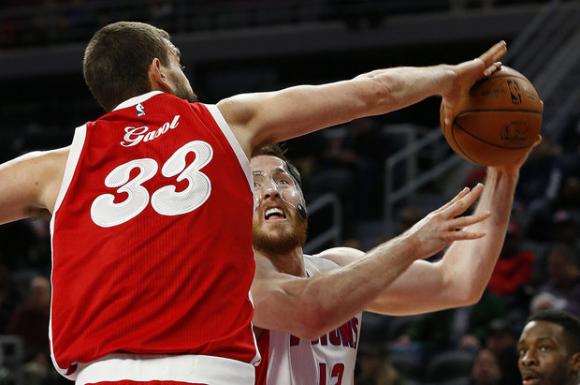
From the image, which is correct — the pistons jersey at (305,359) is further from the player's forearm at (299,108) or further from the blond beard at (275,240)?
the player's forearm at (299,108)

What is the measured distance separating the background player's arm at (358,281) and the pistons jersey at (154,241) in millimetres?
491

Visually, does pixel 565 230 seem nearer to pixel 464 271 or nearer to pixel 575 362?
pixel 575 362

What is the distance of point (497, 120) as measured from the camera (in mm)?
4184

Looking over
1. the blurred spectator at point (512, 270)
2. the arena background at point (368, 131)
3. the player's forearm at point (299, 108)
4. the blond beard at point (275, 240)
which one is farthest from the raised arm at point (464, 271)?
the blurred spectator at point (512, 270)

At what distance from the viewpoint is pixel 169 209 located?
9.93ft

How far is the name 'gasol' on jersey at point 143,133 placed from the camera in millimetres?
3146

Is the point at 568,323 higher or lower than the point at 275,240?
lower

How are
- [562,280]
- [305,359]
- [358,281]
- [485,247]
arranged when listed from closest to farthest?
1. [358,281]
2. [305,359]
3. [485,247]
4. [562,280]

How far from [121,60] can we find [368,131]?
954 centimetres

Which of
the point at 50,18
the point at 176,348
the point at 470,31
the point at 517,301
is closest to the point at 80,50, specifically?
the point at 50,18

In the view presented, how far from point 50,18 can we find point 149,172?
1516 centimetres

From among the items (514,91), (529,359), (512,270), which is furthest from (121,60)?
(512,270)

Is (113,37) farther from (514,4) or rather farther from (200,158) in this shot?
(514,4)

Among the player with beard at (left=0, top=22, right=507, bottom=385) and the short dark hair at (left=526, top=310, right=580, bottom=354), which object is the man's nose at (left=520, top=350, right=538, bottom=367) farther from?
the player with beard at (left=0, top=22, right=507, bottom=385)
